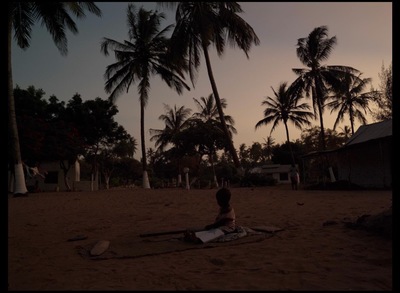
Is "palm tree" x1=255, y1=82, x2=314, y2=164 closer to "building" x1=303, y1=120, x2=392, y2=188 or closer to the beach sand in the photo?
"building" x1=303, y1=120, x2=392, y2=188

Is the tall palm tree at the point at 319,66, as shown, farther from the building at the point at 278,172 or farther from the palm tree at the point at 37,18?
the building at the point at 278,172

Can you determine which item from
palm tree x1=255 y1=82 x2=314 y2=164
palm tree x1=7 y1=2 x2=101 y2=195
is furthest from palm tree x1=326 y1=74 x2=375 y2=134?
palm tree x1=7 y1=2 x2=101 y2=195

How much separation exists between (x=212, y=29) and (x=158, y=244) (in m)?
13.3

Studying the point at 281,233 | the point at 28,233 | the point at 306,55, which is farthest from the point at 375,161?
the point at 28,233

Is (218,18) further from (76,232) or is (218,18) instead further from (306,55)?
(76,232)

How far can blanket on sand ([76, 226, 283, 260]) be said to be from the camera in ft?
16.0

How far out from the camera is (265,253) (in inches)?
185

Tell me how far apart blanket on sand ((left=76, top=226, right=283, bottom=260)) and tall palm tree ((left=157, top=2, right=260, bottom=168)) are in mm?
12449

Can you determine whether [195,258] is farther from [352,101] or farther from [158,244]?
[352,101]

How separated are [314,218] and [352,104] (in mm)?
27008

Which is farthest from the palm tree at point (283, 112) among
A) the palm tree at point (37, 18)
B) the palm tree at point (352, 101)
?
the palm tree at point (37, 18)

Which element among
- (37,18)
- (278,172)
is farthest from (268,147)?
(37,18)

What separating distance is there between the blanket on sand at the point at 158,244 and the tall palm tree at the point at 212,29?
1245 centimetres

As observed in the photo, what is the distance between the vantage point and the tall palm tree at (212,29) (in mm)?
17016
